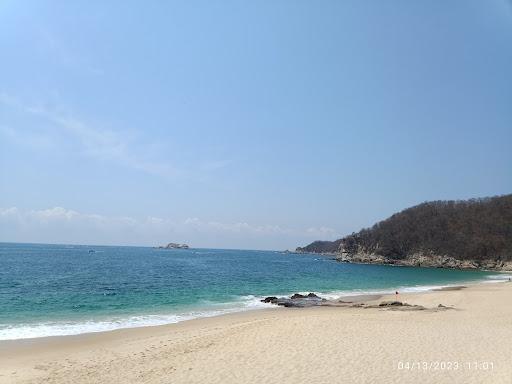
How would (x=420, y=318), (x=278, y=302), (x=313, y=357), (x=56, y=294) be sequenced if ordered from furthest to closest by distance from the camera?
(x=56, y=294), (x=278, y=302), (x=420, y=318), (x=313, y=357)

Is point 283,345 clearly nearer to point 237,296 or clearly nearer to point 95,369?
point 95,369

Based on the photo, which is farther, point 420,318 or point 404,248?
point 404,248

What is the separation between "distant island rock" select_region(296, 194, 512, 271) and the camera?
116438 millimetres

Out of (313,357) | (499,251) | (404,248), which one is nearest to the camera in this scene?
(313,357)

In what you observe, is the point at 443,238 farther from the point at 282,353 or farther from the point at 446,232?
the point at 282,353

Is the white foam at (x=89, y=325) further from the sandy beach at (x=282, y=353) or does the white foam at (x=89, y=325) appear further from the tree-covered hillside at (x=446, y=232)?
the tree-covered hillside at (x=446, y=232)

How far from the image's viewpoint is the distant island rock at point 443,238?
116438 mm

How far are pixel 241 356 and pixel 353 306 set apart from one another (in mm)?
17291

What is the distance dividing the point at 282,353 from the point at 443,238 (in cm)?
13465

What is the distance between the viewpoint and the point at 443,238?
132000 millimetres

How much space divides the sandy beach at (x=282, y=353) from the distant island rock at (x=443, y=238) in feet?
344

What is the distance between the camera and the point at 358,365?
11781 millimetres

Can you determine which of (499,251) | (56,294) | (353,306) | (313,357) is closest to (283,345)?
(313,357)

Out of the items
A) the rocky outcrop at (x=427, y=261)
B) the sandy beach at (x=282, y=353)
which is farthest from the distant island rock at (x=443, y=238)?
the sandy beach at (x=282, y=353)
